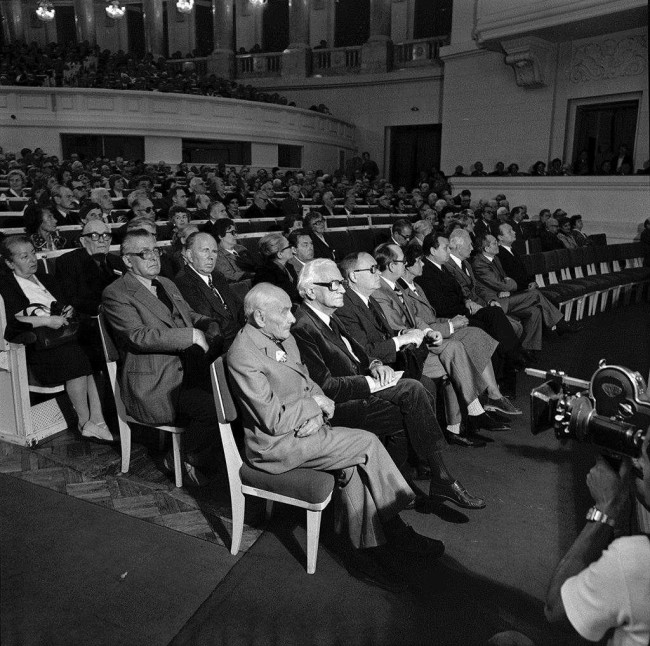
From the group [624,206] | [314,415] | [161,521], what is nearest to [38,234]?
[161,521]

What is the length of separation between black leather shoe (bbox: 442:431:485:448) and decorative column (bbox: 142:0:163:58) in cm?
1868

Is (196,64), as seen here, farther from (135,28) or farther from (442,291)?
(442,291)

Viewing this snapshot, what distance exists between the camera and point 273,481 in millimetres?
2086

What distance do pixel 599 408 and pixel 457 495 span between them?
55.9 inches

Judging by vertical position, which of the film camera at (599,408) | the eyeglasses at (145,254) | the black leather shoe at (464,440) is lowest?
the black leather shoe at (464,440)

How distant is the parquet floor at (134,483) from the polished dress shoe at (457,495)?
753 millimetres

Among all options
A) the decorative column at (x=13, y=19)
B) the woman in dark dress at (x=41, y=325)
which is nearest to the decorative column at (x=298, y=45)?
the decorative column at (x=13, y=19)

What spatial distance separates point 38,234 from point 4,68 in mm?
13309

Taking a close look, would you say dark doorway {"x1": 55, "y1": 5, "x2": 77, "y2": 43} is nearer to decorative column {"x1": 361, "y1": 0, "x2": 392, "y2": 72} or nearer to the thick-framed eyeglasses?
decorative column {"x1": 361, "y1": 0, "x2": 392, "y2": 72}

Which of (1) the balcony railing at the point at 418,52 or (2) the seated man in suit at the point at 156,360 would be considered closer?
(2) the seated man in suit at the point at 156,360

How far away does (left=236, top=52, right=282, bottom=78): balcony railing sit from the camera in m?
16.9

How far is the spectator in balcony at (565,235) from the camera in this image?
7.74m

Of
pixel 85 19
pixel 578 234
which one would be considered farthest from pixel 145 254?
pixel 85 19

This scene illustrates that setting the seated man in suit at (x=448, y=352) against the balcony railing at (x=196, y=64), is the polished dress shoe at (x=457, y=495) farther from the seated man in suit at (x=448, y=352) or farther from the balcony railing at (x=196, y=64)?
the balcony railing at (x=196, y=64)
